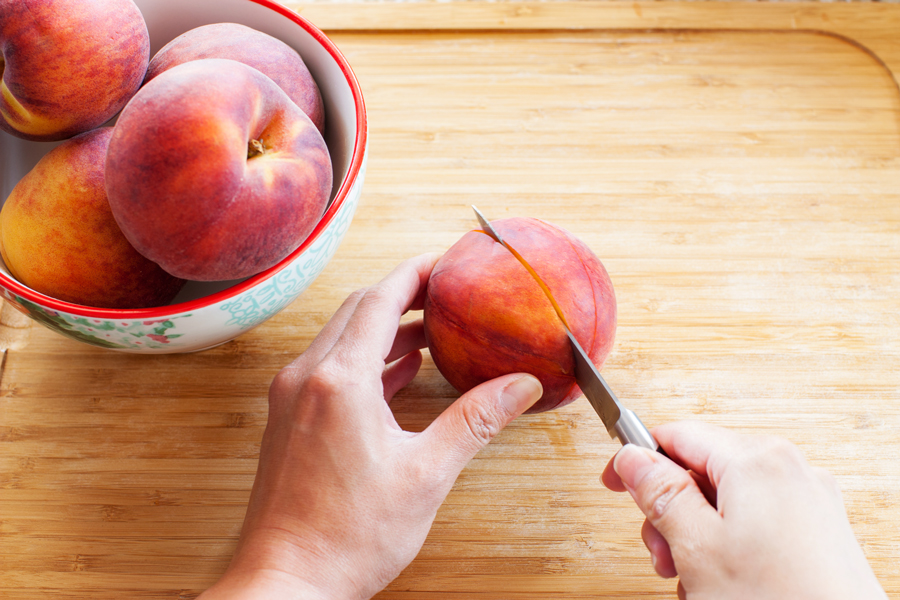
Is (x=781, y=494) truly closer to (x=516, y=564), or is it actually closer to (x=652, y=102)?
(x=516, y=564)

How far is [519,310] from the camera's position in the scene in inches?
35.2

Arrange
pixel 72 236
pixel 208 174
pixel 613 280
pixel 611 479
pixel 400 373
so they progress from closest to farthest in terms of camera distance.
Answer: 1. pixel 208 174
2. pixel 72 236
3. pixel 611 479
4. pixel 400 373
5. pixel 613 280

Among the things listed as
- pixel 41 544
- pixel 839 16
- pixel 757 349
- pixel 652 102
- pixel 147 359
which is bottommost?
pixel 41 544

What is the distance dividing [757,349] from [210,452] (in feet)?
3.25

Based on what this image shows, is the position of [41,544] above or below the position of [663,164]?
below

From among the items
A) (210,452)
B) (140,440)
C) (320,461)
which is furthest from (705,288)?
(140,440)

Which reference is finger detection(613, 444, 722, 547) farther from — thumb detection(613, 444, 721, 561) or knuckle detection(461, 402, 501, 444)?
knuckle detection(461, 402, 501, 444)

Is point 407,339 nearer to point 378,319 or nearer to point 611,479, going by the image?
point 378,319

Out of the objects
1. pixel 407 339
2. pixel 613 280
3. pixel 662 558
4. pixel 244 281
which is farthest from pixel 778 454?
pixel 244 281

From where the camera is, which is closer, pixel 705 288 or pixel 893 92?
pixel 705 288

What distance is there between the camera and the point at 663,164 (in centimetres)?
132

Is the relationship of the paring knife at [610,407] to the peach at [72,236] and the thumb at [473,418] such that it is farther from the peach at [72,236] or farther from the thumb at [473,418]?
the peach at [72,236]

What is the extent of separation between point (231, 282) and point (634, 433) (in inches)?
25.4

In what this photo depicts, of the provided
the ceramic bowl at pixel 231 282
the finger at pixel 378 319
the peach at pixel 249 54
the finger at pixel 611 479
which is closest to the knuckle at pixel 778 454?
the finger at pixel 611 479
